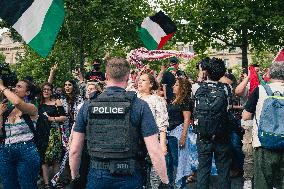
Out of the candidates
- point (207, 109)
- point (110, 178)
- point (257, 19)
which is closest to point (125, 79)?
point (110, 178)

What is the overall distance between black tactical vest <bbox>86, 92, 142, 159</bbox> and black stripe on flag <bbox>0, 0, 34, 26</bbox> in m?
2.98

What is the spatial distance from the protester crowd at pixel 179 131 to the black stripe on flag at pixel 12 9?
3.00 feet

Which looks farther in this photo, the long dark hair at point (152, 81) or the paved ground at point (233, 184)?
the paved ground at point (233, 184)

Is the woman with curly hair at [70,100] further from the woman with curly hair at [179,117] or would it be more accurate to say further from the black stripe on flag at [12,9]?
the black stripe on flag at [12,9]

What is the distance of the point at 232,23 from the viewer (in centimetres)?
2802

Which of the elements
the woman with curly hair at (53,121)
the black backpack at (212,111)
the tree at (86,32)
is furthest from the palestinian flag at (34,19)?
the tree at (86,32)

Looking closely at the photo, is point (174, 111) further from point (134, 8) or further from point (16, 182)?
point (134, 8)

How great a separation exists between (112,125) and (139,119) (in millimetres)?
218

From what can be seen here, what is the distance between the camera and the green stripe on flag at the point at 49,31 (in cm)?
667

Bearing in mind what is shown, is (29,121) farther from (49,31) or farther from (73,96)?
(73,96)

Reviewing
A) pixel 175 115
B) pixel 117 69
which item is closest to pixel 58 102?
pixel 175 115

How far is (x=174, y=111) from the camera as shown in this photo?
7898mm

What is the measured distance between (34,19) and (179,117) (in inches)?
105

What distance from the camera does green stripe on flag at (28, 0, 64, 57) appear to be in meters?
6.67
